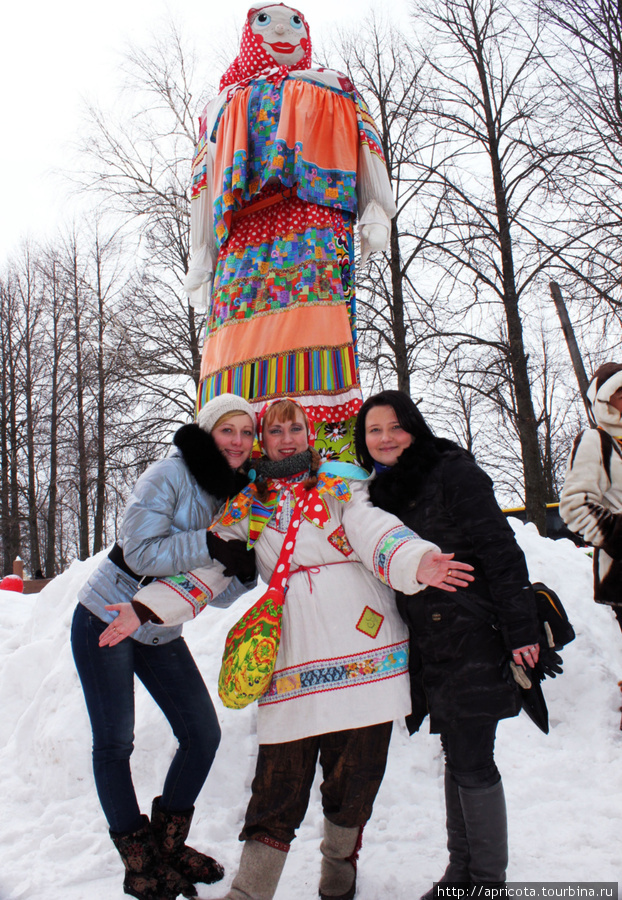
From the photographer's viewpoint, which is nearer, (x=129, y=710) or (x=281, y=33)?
(x=129, y=710)

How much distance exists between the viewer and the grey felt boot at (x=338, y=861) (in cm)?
196

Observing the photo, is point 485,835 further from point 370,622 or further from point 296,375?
point 296,375

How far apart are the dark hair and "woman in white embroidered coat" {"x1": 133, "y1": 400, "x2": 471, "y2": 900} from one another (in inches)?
11.5

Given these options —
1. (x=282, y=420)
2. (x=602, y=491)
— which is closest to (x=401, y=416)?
(x=282, y=420)

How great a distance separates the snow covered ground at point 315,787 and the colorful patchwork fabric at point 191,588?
906 millimetres

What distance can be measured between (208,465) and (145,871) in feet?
4.31

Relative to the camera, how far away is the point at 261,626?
189 cm

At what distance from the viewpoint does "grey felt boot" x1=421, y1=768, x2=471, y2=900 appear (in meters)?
2.00

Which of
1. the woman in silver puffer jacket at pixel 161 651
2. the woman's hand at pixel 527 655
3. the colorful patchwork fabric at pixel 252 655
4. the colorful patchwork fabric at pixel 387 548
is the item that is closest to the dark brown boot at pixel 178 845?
the woman in silver puffer jacket at pixel 161 651

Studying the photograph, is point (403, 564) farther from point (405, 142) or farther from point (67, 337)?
point (67, 337)

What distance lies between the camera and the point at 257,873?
177 centimetres

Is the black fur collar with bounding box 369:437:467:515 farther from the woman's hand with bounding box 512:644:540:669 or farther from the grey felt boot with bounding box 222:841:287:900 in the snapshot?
the grey felt boot with bounding box 222:841:287:900

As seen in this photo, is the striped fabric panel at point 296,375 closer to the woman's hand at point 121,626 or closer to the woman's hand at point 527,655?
the woman's hand at point 121,626

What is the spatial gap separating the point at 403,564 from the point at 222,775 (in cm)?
173
